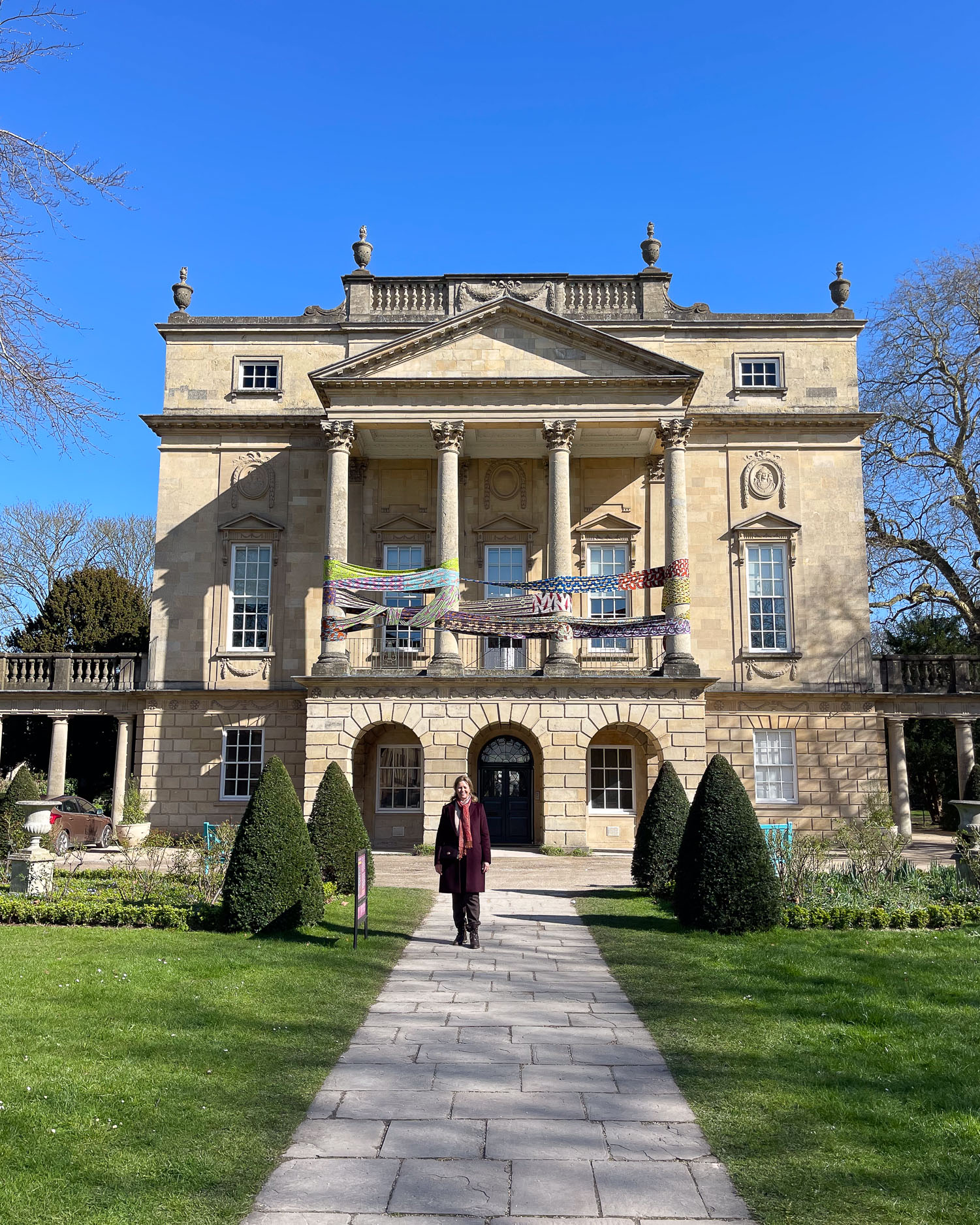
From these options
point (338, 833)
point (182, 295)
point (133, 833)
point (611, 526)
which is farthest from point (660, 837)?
point (182, 295)

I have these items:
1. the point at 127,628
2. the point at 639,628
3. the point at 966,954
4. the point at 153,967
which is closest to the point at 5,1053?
the point at 153,967

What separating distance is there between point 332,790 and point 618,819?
42.9ft

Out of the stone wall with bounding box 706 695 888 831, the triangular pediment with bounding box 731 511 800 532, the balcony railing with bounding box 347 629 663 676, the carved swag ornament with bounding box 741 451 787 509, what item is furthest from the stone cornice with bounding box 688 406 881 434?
the stone wall with bounding box 706 695 888 831

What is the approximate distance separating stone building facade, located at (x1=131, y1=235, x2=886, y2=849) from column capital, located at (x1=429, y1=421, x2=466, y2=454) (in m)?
0.05

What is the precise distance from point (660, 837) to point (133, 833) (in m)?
11.5

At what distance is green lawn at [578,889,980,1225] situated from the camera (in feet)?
Answer: 16.9

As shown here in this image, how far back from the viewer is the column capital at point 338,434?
86.3 feet

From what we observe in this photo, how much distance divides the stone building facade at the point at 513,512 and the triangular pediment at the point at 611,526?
56mm

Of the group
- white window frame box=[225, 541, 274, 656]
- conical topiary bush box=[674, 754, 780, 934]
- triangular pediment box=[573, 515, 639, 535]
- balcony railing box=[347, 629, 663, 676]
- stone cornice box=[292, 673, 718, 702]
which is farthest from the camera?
triangular pediment box=[573, 515, 639, 535]

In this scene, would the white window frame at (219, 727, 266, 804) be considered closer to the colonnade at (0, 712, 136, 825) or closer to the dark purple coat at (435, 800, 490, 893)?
the colonnade at (0, 712, 136, 825)

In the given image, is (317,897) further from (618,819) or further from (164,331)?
(164,331)

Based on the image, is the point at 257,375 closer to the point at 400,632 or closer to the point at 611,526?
the point at 400,632

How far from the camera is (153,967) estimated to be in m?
10.1

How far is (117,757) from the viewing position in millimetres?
29375
